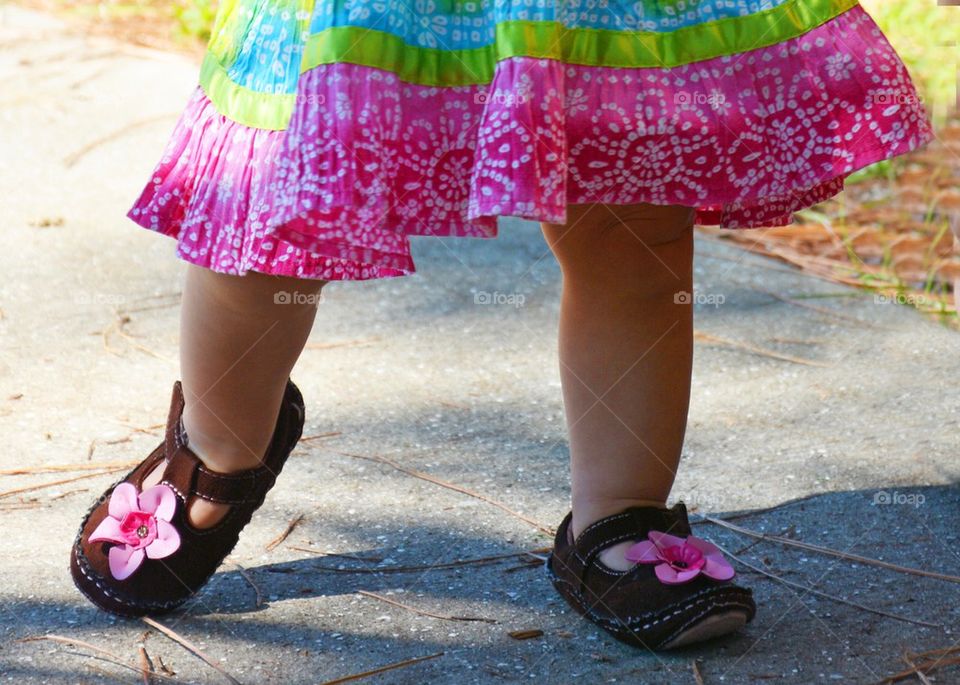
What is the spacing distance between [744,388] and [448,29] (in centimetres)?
101

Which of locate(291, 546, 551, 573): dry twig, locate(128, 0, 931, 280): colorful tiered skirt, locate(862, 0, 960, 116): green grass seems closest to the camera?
locate(128, 0, 931, 280): colorful tiered skirt

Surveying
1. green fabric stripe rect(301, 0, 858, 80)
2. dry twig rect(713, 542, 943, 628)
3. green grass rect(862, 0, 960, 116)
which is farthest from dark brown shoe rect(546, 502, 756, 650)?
green grass rect(862, 0, 960, 116)

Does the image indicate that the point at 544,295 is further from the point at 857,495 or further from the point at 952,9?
the point at 952,9

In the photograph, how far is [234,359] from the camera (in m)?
1.12

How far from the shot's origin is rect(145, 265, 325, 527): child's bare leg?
1.10 metres

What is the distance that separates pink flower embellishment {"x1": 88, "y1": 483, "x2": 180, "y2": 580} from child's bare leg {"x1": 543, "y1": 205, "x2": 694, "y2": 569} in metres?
0.41

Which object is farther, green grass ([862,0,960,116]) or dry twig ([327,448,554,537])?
green grass ([862,0,960,116])

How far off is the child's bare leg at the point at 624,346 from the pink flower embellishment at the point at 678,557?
2cm

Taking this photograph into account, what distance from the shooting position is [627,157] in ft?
3.24

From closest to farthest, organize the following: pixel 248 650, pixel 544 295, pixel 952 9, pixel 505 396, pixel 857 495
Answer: pixel 248 650
pixel 857 495
pixel 505 396
pixel 544 295
pixel 952 9

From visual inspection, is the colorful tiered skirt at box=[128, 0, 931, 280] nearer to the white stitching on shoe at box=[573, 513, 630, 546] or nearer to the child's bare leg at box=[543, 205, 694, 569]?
the child's bare leg at box=[543, 205, 694, 569]

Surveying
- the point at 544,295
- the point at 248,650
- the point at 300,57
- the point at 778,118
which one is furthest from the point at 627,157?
the point at 544,295

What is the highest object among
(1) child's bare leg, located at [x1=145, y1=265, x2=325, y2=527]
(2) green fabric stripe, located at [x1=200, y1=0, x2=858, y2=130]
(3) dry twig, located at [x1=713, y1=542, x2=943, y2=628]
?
(2) green fabric stripe, located at [x1=200, y1=0, x2=858, y2=130]

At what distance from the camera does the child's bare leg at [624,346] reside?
1134 mm
